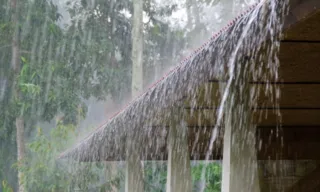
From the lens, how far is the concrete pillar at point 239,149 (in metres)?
3.04

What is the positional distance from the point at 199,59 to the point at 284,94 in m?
1.03

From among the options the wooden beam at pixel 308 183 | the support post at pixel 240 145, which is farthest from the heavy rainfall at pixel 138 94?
the wooden beam at pixel 308 183

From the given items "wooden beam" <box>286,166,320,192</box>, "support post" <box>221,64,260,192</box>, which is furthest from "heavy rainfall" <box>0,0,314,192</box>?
"wooden beam" <box>286,166,320,192</box>

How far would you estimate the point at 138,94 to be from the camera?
20.9 feet

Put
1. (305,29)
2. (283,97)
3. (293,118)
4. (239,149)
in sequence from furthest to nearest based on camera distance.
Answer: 1. (293,118)
2. (283,97)
3. (239,149)
4. (305,29)

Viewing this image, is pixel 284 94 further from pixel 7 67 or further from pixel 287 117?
pixel 7 67

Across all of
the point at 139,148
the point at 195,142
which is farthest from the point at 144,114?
the point at 139,148

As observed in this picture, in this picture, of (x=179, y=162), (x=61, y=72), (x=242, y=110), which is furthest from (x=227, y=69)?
(x=61, y=72)

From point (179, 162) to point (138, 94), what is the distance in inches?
74.7

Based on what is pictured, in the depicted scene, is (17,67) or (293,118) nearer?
(293,118)

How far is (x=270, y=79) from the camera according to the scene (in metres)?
3.27

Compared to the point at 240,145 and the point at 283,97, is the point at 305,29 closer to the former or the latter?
the point at 240,145

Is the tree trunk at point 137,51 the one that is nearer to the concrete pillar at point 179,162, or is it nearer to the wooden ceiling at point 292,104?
the wooden ceiling at point 292,104

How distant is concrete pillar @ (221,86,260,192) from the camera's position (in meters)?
3.04
